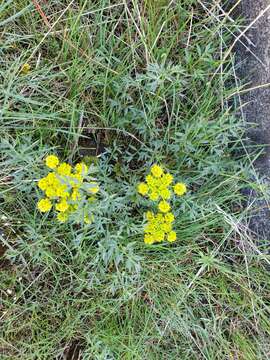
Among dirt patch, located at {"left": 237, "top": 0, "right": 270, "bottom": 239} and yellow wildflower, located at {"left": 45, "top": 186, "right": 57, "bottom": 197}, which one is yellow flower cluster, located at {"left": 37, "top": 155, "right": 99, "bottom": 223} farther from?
dirt patch, located at {"left": 237, "top": 0, "right": 270, "bottom": 239}

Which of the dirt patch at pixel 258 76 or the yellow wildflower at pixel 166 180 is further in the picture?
the dirt patch at pixel 258 76

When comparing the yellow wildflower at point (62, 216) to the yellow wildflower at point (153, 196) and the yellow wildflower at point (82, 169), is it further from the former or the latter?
the yellow wildflower at point (153, 196)

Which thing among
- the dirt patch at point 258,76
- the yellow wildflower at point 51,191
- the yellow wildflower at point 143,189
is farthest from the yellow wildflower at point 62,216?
the dirt patch at point 258,76

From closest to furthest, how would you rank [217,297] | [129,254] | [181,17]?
[129,254], [181,17], [217,297]

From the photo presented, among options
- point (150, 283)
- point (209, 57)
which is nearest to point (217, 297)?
point (150, 283)

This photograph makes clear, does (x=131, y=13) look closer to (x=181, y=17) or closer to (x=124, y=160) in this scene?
(x=181, y=17)
